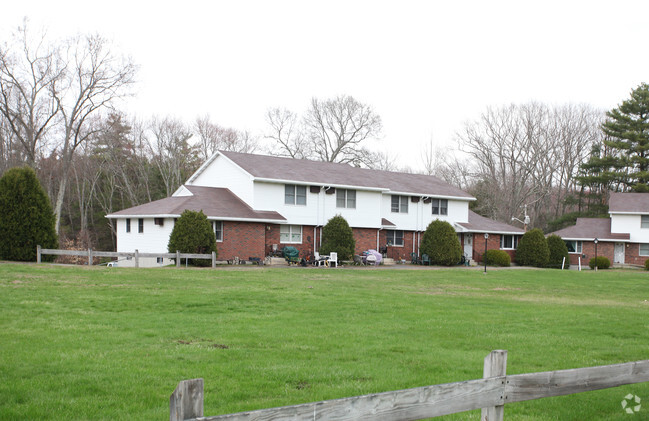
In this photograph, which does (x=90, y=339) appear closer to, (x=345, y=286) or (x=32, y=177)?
(x=345, y=286)

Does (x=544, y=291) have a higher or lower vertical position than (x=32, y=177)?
lower

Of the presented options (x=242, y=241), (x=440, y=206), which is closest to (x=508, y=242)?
(x=440, y=206)

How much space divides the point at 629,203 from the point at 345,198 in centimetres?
2640

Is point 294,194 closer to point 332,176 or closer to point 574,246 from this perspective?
point 332,176

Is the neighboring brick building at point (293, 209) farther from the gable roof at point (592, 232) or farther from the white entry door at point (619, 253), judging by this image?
the white entry door at point (619, 253)

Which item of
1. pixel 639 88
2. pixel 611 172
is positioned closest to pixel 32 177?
pixel 611 172

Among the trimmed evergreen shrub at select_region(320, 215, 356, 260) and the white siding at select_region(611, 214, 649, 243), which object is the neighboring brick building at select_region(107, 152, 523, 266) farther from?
the white siding at select_region(611, 214, 649, 243)

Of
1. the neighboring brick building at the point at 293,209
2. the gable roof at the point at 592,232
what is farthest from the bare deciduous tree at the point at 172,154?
the gable roof at the point at 592,232

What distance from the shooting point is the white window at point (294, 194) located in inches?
1439

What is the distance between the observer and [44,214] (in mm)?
27062

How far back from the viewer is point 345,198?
38781 mm

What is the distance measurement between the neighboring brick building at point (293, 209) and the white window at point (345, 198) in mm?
64

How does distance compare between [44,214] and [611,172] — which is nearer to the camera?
[44,214]

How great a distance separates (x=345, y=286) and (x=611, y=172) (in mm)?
45559
